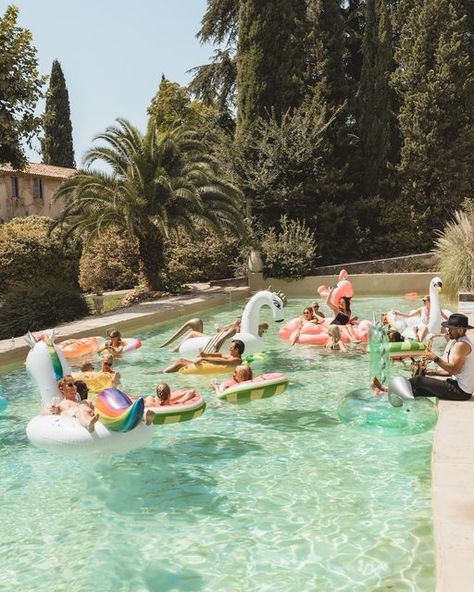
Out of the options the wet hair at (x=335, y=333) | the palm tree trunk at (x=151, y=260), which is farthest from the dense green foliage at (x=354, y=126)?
the wet hair at (x=335, y=333)

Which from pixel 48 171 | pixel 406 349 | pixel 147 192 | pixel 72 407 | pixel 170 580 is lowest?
pixel 170 580

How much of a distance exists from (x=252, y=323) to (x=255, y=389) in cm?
303

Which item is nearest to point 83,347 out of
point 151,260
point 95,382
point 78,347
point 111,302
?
point 78,347

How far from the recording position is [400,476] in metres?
6.34

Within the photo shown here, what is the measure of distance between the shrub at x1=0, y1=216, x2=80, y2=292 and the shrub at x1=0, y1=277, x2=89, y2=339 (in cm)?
337

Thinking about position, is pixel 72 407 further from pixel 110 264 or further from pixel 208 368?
pixel 110 264

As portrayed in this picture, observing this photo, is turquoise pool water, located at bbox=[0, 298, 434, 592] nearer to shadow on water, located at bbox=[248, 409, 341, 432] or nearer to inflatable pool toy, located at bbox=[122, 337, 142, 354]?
shadow on water, located at bbox=[248, 409, 341, 432]

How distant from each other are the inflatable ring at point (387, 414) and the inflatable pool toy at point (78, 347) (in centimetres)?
634

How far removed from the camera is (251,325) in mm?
11344

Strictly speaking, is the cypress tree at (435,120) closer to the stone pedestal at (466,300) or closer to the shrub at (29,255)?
the stone pedestal at (466,300)

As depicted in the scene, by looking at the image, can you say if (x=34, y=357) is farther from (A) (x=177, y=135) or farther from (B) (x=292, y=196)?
(B) (x=292, y=196)

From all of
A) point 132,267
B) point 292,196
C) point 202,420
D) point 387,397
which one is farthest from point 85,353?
point 292,196

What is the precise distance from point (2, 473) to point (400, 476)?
13.6ft

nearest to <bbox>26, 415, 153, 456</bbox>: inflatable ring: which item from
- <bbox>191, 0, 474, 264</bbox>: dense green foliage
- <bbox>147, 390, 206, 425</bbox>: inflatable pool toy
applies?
<bbox>147, 390, 206, 425</bbox>: inflatable pool toy
